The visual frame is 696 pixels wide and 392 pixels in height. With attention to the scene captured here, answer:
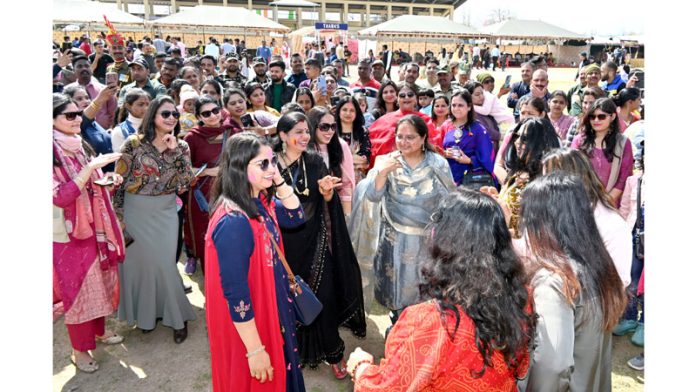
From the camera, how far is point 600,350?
196 centimetres

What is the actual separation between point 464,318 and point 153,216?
2757 mm

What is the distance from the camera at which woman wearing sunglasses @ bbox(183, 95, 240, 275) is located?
4.30 meters

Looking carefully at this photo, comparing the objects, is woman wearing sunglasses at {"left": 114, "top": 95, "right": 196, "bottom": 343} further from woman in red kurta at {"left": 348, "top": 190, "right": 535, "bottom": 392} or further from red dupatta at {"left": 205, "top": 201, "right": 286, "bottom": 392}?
woman in red kurta at {"left": 348, "top": 190, "right": 535, "bottom": 392}

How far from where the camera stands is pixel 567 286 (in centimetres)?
171

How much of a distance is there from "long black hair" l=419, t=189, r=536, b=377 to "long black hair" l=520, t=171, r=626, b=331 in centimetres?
25

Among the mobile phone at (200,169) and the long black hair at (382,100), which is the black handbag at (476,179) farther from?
the mobile phone at (200,169)

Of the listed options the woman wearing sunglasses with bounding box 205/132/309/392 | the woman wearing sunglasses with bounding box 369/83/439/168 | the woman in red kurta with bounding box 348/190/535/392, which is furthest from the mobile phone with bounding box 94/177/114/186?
the woman wearing sunglasses with bounding box 369/83/439/168

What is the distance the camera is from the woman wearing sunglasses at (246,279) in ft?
6.73

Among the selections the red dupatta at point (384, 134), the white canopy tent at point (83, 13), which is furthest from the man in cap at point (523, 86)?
the white canopy tent at point (83, 13)

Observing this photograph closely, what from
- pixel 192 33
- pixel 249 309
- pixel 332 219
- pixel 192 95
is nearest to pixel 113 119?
pixel 192 95

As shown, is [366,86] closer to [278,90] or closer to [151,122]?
[278,90]

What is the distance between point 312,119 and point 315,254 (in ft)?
3.22

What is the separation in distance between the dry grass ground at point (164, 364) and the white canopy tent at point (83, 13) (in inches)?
728

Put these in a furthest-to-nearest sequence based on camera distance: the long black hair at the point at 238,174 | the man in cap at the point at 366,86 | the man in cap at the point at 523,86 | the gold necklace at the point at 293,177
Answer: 1. the man in cap at the point at 523,86
2. the man in cap at the point at 366,86
3. the gold necklace at the point at 293,177
4. the long black hair at the point at 238,174
